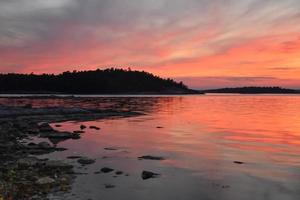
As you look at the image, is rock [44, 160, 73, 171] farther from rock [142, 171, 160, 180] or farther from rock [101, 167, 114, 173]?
rock [142, 171, 160, 180]

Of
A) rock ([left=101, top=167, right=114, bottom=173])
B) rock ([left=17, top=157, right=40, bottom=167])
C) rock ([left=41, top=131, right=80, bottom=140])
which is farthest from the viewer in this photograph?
rock ([left=41, top=131, right=80, bottom=140])

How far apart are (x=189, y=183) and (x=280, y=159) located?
353 inches

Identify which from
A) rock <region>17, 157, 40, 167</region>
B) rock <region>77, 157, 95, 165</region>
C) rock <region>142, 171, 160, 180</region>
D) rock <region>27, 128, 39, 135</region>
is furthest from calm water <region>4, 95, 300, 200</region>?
rock <region>27, 128, 39, 135</region>

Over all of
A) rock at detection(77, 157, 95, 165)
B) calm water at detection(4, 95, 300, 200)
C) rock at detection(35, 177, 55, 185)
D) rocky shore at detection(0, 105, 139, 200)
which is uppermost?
rock at detection(35, 177, 55, 185)

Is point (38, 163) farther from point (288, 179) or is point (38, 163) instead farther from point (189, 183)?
point (288, 179)

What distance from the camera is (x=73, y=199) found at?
48.2 ft

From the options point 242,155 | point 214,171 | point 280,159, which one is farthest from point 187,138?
point 214,171

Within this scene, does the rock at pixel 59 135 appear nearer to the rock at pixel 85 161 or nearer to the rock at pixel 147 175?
the rock at pixel 85 161

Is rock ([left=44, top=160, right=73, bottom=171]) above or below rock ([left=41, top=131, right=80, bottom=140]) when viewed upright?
above

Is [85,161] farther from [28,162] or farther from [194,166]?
[194,166]

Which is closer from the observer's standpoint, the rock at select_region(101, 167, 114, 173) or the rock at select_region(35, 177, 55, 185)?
the rock at select_region(35, 177, 55, 185)

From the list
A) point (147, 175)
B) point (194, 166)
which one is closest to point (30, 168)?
point (147, 175)

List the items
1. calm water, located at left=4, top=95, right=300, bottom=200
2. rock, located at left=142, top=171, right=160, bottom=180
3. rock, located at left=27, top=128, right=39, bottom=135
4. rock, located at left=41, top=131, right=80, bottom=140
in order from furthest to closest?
rock, located at left=27, top=128, right=39, bottom=135 < rock, located at left=41, top=131, right=80, bottom=140 < rock, located at left=142, top=171, right=160, bottom=180 < calm water, located at left=4, top=95, right=300, bottom=200

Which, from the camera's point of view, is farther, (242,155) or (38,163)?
(242,155)
